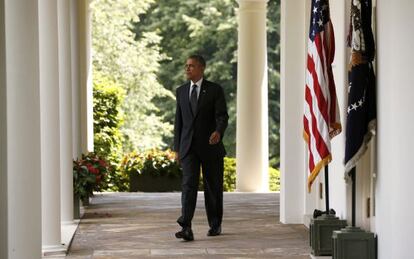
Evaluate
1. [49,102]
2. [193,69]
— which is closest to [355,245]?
[193,69]

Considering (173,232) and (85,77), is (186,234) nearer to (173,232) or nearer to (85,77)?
(173,232)

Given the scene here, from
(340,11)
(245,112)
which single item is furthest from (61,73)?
(245,112)

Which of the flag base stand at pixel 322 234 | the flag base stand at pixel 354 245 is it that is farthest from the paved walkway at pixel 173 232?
the flag base stand at pixel 354 245

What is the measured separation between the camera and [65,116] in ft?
51.4

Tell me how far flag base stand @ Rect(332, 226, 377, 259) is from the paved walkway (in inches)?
44.4

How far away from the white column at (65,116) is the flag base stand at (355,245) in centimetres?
518

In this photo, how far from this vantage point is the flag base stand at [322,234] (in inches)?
477
